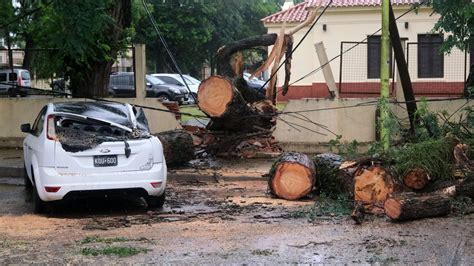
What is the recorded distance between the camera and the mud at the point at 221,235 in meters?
6.24

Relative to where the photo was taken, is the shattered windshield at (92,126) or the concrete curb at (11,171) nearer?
the shattered windshield at (92,126)

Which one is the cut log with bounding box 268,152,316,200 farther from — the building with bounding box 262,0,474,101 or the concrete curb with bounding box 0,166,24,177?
the building with bounding box 262,0,474,101

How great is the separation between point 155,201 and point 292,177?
213 cm

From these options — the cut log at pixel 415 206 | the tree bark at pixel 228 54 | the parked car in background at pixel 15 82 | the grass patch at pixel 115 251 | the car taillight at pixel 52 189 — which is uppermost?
the tree bark at pixel 228 54

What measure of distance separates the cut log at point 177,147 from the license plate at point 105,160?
3.63 meters

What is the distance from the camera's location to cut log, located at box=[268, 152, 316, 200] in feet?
30.2

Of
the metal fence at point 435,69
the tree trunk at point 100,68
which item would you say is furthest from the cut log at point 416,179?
the tree trunk at point 100,68

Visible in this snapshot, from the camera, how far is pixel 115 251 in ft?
21.1

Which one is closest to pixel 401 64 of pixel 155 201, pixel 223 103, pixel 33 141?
pixel 223 103

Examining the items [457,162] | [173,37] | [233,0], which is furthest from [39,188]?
[233,0]

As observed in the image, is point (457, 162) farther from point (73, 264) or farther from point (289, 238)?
point (73, 264)

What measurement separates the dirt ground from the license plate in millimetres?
761

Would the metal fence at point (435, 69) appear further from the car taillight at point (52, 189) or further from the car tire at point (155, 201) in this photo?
the car taillight at point (52, 189)

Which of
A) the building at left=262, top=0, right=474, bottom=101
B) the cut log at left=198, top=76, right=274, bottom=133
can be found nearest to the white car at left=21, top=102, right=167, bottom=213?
the cut log at left=198, top=76, right=274, bottom=133
